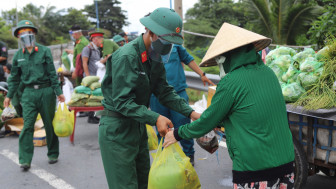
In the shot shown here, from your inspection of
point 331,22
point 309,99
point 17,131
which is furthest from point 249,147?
point 17,131

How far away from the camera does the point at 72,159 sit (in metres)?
5.81

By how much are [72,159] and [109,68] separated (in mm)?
3313

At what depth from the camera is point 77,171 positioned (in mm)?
5227

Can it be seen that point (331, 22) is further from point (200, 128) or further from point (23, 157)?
point (23, 157)

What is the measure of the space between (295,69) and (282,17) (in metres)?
8.66

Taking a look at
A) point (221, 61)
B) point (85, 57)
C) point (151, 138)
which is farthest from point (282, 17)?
point (221, 61)

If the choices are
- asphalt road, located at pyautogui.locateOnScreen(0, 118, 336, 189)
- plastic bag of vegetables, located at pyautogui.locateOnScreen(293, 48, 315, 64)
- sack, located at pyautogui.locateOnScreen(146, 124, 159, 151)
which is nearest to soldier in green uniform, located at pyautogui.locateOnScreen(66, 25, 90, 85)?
asphalt road, located at pyautogui.locateOnScreen(0, 118, 336, 189)

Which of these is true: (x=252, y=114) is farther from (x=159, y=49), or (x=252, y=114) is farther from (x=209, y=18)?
(x=209, y=18)

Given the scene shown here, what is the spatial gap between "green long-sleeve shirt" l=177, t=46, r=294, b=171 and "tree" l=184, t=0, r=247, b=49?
1471 cm

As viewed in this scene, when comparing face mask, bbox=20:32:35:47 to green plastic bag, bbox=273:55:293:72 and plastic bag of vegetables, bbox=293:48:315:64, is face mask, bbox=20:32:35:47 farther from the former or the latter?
plastic bag of vegetables, bbox=293:48:315:64

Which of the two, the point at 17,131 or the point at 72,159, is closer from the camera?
the point at 72,159

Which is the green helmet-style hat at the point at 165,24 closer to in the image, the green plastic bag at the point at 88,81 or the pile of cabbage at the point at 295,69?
the pile of cabbage at the point at 295,69

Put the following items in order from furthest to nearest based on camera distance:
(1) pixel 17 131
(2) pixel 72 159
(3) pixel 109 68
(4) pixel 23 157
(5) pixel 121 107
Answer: (1) pixel 17 131 < (2) pixel 72 159 < (4) pixel 23 157 < (3) pixel 109 68 < (5) pixel 121 107

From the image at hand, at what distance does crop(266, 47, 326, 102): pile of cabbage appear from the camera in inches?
147
